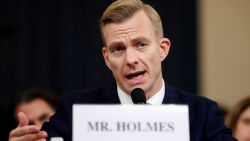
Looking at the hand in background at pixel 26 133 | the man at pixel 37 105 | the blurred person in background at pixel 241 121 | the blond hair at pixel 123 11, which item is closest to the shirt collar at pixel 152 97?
the blond hair at pixel 123 11

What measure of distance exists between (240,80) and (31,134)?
383 cm

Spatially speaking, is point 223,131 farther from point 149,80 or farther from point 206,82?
point 206,82

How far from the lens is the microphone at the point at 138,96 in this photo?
5.86 ft

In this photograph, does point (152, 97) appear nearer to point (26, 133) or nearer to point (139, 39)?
point (139, 39)

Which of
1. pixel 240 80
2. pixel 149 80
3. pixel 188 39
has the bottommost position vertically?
pixel 240 80

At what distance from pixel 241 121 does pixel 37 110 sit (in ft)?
3.78

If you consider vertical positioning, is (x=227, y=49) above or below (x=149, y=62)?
below

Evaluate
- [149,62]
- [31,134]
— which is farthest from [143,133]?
[149,62]

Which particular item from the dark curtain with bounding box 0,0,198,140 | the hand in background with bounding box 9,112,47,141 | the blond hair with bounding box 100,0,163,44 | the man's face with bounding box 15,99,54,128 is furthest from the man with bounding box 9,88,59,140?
the hand in background with bounding box 9,112,47,141

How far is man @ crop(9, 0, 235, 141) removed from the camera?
196 centimetres

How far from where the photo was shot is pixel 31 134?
5.69 feet

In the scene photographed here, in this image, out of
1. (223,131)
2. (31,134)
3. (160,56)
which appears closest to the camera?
(31,134)

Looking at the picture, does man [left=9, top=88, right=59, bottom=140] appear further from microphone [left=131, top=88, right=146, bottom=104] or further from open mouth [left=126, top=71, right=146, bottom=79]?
microphone [left=131, top=88, right=146, bottom=104]

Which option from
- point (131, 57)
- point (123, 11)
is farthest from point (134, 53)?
point (123, 11)
